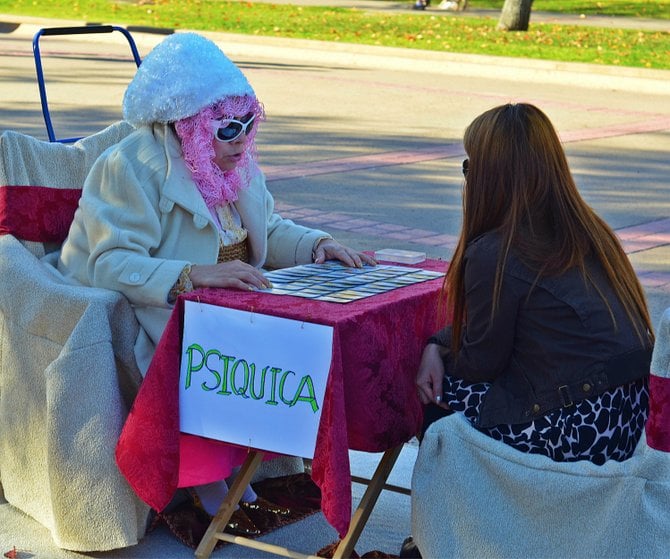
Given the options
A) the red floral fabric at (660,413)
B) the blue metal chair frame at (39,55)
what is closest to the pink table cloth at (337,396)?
the red floral fabric at (660,413)

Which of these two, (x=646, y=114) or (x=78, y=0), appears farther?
(x=78, y=0)

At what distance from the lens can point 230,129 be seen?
3588mm

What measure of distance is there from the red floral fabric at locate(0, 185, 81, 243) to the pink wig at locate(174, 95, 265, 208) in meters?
0.54

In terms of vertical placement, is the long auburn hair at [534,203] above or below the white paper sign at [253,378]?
above

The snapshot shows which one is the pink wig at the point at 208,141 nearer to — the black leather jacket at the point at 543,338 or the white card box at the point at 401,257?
the white card box at the point at 401,257

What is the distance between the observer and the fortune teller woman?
135 inches

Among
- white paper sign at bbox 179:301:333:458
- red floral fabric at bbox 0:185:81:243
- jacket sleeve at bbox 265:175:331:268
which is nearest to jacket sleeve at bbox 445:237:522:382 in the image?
white paper sign at bbox 179:301:333:458

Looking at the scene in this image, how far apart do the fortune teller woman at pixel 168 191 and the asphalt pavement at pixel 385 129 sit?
2.51 ft

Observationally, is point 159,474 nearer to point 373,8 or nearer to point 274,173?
point 274,173

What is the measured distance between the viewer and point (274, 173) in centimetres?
908

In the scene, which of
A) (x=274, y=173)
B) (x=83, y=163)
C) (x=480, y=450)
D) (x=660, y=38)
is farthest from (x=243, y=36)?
(x=480, y=450)

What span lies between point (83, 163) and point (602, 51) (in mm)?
14768

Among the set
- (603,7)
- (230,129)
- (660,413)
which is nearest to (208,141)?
(230,129)

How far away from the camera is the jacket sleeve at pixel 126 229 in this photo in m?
3.40
